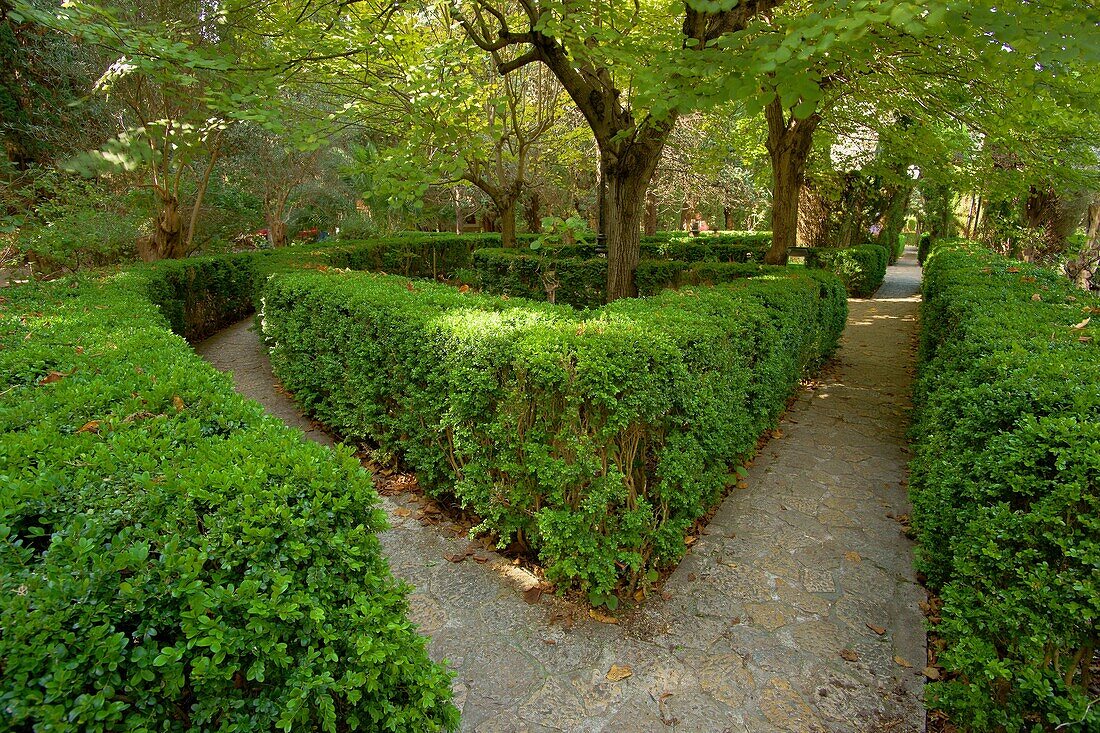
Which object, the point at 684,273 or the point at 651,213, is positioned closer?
the point at 684,273

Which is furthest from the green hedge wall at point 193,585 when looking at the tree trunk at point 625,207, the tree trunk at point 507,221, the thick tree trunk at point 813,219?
the thick tree trunk at point 813,219

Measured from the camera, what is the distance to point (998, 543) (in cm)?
230

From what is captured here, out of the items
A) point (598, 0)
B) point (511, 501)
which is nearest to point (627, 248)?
point (598, 0)

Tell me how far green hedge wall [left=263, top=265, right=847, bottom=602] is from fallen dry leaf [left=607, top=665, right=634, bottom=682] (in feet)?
1.44

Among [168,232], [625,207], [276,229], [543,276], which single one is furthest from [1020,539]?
[276,229]

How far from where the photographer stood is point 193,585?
1.43 meters

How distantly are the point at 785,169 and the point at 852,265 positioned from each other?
5895 millimetres

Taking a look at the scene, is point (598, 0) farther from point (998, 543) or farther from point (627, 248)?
point (998, 543)

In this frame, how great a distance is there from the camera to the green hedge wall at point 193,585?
1308 millimetres

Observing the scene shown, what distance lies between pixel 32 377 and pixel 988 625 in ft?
15.8

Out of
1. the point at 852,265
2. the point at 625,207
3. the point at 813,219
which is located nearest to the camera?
the point at 625,207

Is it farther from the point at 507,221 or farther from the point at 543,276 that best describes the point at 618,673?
the point at 507,221

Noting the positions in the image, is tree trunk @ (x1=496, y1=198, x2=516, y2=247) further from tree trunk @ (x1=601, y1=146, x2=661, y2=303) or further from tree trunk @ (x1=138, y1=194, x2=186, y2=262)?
tree trunk @ (x1=601, y1=146, x2=661, y2=303)

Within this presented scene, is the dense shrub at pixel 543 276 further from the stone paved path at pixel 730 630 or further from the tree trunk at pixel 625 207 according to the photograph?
the stone paved path at pixel 730 630
